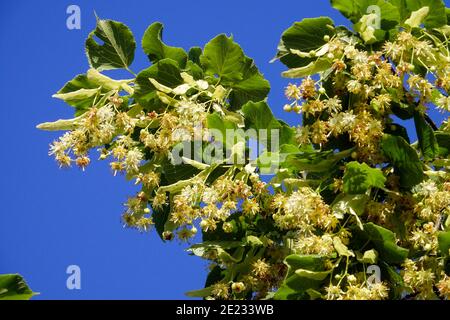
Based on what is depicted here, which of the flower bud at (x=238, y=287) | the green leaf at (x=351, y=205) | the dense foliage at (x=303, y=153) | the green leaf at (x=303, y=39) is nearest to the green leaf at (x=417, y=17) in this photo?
the dense foliage at (x=303, y=153)

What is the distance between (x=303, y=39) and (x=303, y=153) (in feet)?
1.96

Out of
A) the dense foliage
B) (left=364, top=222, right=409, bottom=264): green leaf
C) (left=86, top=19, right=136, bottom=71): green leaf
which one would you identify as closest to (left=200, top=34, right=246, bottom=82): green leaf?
the dense foliage

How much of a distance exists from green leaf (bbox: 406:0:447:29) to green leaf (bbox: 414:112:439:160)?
1.31ft

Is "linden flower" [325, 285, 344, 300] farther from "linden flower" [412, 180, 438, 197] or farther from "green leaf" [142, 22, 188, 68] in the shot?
"green leaf" [142, 22, 188, 68]

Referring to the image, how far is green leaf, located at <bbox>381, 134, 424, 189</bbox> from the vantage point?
147 inches

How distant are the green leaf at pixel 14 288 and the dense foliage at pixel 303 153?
85 centimetres

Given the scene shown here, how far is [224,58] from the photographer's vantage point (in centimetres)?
425

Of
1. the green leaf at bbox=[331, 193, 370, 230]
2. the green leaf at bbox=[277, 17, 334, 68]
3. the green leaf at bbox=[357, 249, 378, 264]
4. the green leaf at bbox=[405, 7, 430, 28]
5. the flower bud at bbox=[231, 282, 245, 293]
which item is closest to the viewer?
the green leaf at bbox=[357, 249, 378, 264]

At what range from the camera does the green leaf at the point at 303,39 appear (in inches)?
162

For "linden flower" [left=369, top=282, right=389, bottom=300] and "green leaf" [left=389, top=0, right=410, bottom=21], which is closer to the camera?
"linden flower" [left=369, top=282, right=389, bottom=300]

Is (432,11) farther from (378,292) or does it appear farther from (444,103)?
(378,292)

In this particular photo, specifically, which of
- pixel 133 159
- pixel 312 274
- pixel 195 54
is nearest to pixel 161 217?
pixel 133 159

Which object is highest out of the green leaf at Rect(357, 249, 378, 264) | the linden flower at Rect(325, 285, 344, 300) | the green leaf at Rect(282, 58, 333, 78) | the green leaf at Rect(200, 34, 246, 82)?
the green leaf at Rect(200, 34, 246, 82)
